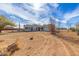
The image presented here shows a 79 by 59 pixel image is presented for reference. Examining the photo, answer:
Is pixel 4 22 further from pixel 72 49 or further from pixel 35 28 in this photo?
pixel 72 49

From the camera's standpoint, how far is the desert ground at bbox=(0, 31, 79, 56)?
1.52 metres

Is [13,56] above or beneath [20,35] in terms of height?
beneath

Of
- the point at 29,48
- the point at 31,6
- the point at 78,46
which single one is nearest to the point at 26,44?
the point at 29,48

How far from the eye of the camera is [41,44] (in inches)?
61.0

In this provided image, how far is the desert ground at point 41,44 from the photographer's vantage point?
152 cm

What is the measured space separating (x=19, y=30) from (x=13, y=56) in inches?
9.4

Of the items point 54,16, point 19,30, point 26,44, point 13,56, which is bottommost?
point 13,56

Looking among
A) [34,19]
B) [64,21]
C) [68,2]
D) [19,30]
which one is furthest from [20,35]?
[68,2]

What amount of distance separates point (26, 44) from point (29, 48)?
45 millimetres

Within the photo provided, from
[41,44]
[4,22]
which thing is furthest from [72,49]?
[4,22]

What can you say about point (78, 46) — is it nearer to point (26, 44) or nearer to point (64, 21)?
point (64, 21)

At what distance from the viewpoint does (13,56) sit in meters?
1.52

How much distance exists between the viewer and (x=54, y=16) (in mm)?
1546

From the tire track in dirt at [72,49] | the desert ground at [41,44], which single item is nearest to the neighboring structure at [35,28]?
the desert ground at [41,44]
